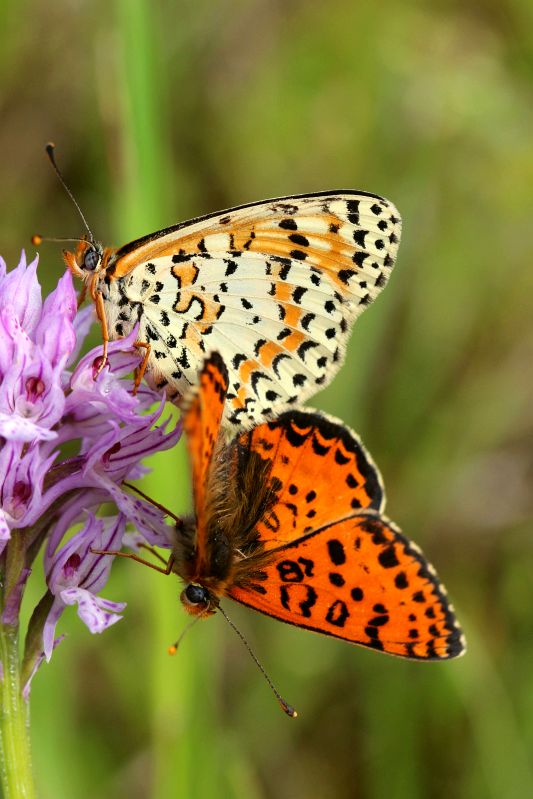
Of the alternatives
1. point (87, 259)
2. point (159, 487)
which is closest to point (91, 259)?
point (87, 259)

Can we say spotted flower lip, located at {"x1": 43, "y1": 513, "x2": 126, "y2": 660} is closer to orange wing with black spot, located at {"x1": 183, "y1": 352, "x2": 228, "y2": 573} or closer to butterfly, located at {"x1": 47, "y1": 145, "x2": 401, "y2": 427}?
orange wing with black spot, located at {"x1": 183, "y1": 352, "x2": 228, "y2": 573}

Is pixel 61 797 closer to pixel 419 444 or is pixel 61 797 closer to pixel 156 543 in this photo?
pixel 156 543

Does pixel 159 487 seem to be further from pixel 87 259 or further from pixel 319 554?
pixel 319 554

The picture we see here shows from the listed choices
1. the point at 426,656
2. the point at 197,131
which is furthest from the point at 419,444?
the point at 426,656

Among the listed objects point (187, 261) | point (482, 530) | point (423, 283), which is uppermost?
point (187, 261)

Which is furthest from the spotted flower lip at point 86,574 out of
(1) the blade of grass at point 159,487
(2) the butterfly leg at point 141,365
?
(1) the blade of grass at point 159,487

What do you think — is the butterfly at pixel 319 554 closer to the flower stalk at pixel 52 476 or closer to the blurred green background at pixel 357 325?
the flower stalk at pixel 52 476
